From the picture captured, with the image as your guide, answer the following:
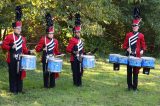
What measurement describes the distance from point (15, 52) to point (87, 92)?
2.37 metres

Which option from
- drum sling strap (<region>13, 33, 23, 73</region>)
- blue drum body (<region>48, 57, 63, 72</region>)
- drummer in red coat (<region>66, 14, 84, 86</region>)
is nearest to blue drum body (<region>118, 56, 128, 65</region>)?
drummer in red coat (<region>66, 14, 84, 86</region>)

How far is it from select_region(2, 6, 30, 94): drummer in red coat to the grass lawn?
1.07ft

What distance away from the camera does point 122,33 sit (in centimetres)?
2608

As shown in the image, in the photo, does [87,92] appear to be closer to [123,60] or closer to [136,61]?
[123,60]

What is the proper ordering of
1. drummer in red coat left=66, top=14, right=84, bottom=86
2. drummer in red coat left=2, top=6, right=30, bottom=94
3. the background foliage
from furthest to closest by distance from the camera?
the background foliage < drummer in red coat left=66, top=14, right=84, bottom=86 < drummer in red coat left=2, top=6, right=30, bottom=94

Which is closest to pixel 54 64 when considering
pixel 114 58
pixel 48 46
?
pixel 48 46

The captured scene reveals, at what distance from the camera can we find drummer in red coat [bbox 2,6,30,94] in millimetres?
11164

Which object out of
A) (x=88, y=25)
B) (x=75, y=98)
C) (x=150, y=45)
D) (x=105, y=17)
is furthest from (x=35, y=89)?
(x=150, y=45)

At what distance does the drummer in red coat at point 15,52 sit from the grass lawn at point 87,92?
0.33 metres

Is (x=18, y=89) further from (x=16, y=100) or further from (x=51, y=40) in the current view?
(x=51, y=40)

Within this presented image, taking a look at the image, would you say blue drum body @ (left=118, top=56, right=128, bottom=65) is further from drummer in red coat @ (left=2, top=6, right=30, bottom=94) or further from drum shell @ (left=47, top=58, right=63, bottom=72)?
drummer in red coat @ (left=2, top=6, right=30, bottom=94)

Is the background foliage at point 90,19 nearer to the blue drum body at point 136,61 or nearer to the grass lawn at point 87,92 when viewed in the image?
the grass lawn at point 87,92

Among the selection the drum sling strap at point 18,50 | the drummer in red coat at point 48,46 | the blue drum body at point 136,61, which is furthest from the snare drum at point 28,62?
the blue drum body at point 136,61

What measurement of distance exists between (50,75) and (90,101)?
6.10ft
